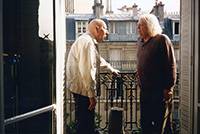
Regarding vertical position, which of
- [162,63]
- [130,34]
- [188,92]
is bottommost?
[188,92]

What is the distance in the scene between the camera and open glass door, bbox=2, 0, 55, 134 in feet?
6.20

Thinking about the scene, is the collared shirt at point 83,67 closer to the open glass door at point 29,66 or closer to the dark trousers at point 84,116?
the dark trousers at point 84,116

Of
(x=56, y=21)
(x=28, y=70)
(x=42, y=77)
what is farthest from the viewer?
(x=56, y=21)

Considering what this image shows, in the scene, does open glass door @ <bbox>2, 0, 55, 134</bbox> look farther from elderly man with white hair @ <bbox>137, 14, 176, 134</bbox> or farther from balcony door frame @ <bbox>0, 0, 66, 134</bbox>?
elderly man with white hair @ <bbox>137, 14, 176, 134</bbox>

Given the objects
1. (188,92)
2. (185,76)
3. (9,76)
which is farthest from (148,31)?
(9,76)

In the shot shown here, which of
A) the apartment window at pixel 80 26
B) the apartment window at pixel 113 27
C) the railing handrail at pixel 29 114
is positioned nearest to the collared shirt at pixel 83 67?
the railing handrail at pixel 29 114

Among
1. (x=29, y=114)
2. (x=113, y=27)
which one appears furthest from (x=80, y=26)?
(x=29, y=114)

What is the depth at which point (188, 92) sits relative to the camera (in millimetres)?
2586

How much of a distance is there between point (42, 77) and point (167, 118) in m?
1.69

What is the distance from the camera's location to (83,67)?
8.23ft

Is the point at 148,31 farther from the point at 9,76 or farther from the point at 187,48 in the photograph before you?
the point at 9,76

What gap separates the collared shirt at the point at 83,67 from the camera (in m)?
2.50

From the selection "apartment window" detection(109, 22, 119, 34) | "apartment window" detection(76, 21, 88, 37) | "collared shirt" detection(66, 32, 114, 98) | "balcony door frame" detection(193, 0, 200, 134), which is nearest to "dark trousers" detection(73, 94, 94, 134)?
"collared shirt" detection(66, 32, 114, 98)

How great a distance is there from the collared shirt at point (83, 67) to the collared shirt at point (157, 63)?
2.13ft
